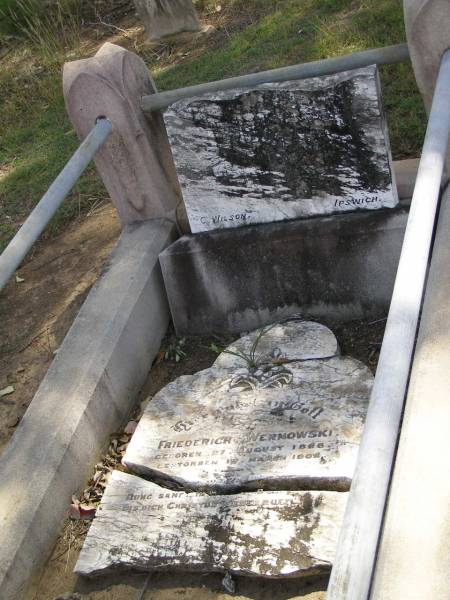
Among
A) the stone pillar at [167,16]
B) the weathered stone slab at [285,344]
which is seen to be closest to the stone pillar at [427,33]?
the weathered stone slab at [285,344]

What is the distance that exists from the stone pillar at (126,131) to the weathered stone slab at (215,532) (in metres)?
1.37

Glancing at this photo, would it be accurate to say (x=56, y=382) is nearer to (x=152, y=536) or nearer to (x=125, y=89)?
(x=152, y=536)

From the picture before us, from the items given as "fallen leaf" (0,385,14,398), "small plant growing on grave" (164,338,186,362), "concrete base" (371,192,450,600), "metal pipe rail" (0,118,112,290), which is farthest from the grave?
"fallen leaf" (0,385,14,398)

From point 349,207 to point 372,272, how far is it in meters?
0.27

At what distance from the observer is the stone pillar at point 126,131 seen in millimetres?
3059

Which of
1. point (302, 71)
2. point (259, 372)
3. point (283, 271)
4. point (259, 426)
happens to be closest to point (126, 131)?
point (302, 71)

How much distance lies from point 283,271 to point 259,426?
73 cm

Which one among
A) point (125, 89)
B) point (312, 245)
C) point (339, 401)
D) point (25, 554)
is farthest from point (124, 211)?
point (25, 554)

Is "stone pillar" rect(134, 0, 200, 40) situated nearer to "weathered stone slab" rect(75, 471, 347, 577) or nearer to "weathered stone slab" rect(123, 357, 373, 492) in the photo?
"weathered stone slab" rect(123, 357, 373, 492)

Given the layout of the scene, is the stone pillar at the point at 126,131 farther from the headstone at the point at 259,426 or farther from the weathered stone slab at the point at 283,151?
the headstone at the point at 259,426

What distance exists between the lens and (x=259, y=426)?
2.49 m

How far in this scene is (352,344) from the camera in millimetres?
2844

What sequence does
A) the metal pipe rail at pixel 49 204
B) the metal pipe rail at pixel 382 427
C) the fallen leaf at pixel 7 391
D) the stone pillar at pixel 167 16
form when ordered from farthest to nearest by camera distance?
the stone pillar at pixel 167 16, the fallen leaf at pixel 7 391, the metal pipe rail at pixel 49 204, the metal pipe rail at pixel 382 427

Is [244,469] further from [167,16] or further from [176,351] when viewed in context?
[167,16]
